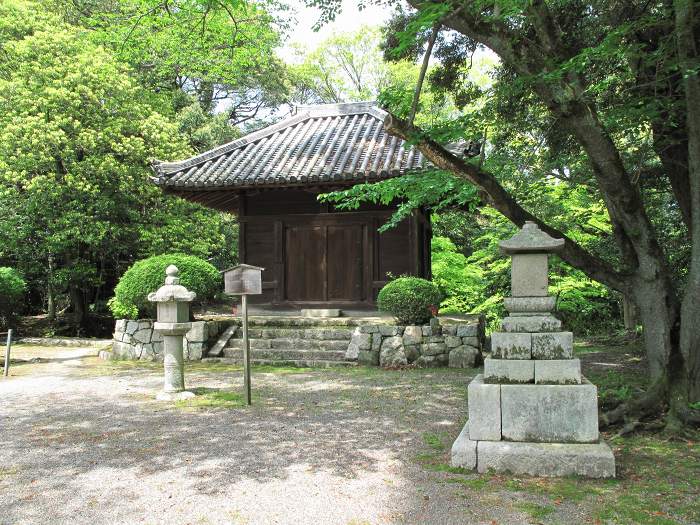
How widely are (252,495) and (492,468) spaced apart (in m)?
1.94

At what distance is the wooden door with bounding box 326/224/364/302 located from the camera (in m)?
12.9

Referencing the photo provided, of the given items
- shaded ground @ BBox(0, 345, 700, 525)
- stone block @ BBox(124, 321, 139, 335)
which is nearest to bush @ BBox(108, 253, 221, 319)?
stone block @ BBox(124, 321, 139, 335)

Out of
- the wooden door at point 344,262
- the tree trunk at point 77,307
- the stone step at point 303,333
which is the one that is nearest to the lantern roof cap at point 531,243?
the stone step at point 303,333

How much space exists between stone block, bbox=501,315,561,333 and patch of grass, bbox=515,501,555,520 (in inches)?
58.3

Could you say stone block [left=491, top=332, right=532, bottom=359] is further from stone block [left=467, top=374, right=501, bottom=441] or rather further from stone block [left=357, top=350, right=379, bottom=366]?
stone block [left=357, top=350, right=379, bottom=366]

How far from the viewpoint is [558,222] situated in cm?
1244

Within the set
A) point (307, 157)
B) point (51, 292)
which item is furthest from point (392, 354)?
point (51, 292)

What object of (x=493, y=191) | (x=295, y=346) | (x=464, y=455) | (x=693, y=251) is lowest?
(x=464, y=455)

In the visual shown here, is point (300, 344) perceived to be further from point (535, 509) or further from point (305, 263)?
point (535, 509)

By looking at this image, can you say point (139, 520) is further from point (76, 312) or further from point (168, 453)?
point (76, 312)

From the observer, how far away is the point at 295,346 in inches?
442

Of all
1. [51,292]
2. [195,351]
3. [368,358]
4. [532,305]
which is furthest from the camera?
[51,292]

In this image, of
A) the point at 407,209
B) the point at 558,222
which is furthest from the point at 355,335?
the point at 558,222

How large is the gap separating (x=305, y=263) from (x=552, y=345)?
9061mm
